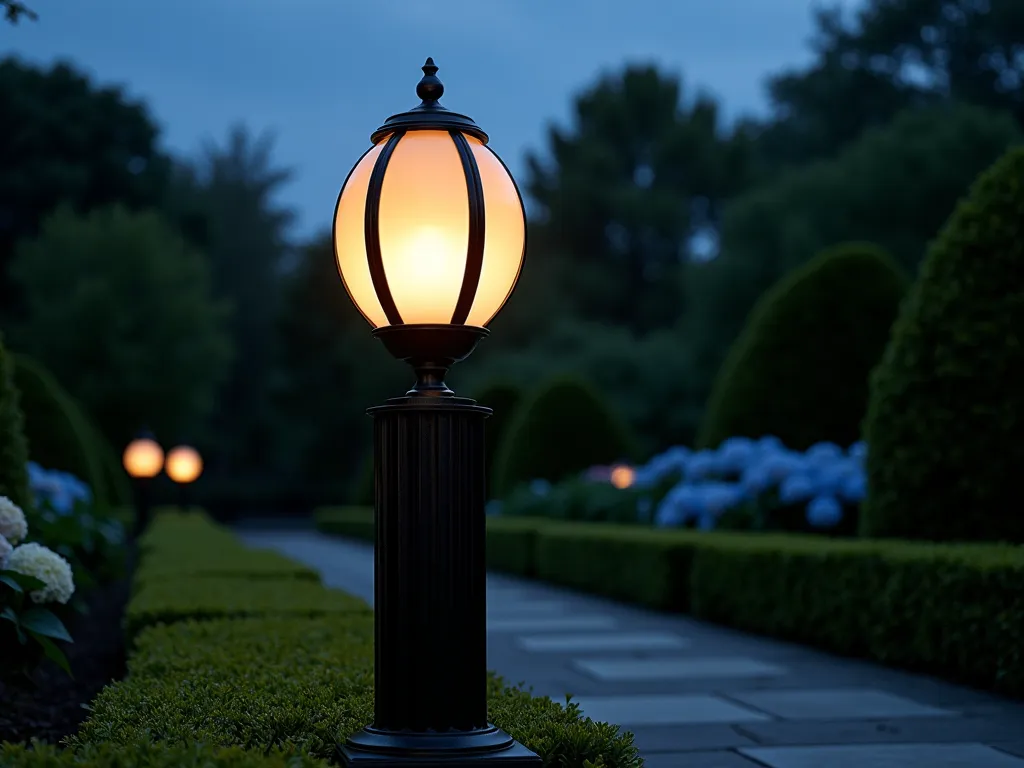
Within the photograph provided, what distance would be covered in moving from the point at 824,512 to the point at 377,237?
285 inches

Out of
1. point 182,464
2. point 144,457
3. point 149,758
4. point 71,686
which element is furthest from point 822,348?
point 182,464

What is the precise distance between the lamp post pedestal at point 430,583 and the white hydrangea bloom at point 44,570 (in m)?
1.81

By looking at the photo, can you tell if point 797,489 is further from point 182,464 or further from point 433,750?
point 182,464

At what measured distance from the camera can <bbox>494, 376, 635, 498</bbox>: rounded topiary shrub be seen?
1995cm

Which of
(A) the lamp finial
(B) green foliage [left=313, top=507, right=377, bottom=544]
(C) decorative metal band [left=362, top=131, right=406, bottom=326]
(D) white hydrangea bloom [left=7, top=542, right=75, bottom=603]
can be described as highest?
(A) the lamp finial

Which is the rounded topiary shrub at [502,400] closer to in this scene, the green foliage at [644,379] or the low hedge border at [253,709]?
the green foliage at [644,379]

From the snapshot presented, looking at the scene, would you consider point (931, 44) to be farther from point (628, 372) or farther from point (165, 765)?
point (165, 765)

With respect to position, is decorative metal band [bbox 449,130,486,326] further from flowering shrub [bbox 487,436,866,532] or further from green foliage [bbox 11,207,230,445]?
green foliage [bbox 11,207,230,445]

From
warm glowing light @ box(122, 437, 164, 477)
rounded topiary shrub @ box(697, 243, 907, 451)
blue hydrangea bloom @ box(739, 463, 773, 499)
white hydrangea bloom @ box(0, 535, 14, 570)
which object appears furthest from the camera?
warm glowing light @ box(122, 437, 164, 477)

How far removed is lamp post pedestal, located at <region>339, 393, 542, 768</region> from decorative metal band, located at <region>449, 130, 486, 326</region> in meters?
0.24

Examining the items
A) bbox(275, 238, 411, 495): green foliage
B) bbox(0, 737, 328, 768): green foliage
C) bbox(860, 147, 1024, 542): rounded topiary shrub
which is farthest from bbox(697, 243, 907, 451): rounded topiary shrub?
bbox(275, 238, 411, 495): green foliage

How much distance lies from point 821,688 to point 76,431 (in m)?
12.7

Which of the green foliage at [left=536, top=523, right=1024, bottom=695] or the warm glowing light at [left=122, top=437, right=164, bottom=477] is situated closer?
the green foliage at [left=536, top=523, right=1024, bottom=695]

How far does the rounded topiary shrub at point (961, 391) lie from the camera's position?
23.1ft
